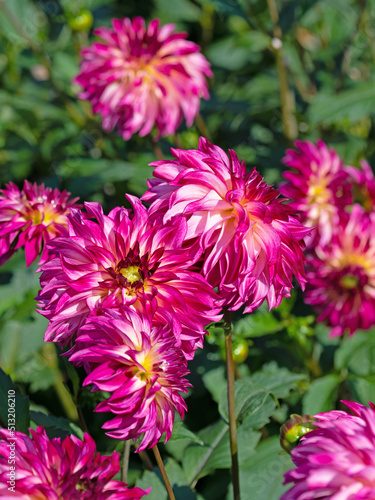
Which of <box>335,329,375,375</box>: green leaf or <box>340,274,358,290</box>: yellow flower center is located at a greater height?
<box>340,274,358,290</box>: yellow flower center

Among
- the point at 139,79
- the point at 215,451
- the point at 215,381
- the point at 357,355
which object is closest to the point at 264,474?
the point at 215,451

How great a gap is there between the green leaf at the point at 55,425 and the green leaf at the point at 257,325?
0.50m

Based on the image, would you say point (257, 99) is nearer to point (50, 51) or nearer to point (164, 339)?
point (50, 51)

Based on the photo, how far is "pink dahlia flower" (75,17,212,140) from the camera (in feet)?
5.85

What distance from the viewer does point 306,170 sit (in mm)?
1607

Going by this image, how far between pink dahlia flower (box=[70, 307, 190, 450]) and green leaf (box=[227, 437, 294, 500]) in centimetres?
62

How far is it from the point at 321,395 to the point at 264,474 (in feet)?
0.99

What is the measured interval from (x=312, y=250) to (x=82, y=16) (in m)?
1.28

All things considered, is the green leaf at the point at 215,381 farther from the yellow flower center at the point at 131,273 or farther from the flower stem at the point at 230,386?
the yellow flower center at the point at 131,273

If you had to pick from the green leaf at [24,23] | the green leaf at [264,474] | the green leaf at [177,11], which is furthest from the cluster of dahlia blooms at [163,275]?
the green leaf at [177,11]

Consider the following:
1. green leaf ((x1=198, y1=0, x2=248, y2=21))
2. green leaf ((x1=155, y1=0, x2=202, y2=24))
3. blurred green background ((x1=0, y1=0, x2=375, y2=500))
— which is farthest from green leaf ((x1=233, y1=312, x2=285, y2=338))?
green leaf ((x1=155, y1=0, x2=202, y2=24))

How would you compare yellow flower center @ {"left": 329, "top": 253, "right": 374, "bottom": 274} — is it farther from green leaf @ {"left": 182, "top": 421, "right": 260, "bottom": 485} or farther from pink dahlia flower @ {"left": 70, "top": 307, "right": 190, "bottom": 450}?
pink dahlia flower @ {"left": 70, "top": 307, "right": 190, "bottom": 450}

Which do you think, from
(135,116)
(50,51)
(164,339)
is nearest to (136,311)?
(164,339)

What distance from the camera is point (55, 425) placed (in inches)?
44.7
